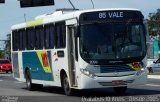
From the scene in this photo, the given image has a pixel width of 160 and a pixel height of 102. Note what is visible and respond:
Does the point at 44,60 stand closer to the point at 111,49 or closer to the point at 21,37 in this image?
the point at 21,37

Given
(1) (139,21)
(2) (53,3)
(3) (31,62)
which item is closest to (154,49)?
(2) (53,3)

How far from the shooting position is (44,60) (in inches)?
923

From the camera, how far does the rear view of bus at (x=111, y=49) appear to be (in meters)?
19.2

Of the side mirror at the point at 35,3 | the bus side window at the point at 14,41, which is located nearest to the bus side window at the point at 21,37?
the bus side window at the point at 14,41

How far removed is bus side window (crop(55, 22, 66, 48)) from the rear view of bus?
1435 millimetres

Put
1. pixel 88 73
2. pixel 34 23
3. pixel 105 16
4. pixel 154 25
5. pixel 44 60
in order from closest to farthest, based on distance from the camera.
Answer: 1. pixel 88 73
2. pixel 105 16
3. pixel 44 60
4. pixel 34 23
5. pixel 154 25

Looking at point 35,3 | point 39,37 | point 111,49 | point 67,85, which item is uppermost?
point 111,49

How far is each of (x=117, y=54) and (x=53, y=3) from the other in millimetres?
25022

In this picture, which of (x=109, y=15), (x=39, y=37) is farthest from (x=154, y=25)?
(x=109, y=15)

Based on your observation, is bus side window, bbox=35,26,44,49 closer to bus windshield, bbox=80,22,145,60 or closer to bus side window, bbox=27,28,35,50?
bus side window, bbox=27,28,35,50

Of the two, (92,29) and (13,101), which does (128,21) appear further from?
(13,101)

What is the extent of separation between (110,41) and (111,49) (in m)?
0.28

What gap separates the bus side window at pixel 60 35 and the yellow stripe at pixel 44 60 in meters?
1.69

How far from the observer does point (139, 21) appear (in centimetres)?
1997
